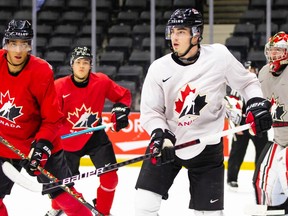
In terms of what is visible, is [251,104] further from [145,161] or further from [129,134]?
[129,134]

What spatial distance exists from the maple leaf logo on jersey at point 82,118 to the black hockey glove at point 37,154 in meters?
1.14

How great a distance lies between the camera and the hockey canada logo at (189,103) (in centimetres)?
288

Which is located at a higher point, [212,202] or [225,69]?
[225,69]

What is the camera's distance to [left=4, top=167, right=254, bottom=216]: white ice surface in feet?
15.1

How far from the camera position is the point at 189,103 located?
2885 mm

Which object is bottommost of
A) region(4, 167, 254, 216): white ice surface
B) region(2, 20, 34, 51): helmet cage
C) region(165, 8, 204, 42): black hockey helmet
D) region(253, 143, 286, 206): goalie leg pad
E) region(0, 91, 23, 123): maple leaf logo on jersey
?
region(4, 167, 254, 216): white ice surface

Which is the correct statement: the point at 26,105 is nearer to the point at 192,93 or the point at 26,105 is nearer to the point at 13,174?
the point at 13,174

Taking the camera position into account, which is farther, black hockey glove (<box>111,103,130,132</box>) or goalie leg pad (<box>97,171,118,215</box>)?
goalie leg pad (<box>97,171,118,215</box>)

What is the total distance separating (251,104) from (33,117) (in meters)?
0.91

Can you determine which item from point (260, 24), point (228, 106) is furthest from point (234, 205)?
point (260, 24)

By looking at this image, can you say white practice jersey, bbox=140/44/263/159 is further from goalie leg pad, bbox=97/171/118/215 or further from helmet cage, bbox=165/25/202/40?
goalie leg pad, bbox=97/171/118/215

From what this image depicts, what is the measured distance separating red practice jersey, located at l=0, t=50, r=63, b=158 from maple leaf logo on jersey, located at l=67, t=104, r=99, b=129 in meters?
1.01

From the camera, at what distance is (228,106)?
379cm

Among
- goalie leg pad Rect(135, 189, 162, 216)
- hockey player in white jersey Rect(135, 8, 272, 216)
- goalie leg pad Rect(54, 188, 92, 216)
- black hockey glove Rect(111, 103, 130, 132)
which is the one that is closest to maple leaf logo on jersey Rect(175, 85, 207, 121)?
hockey player in white jersey Rect(135, 8, 272, 216)
